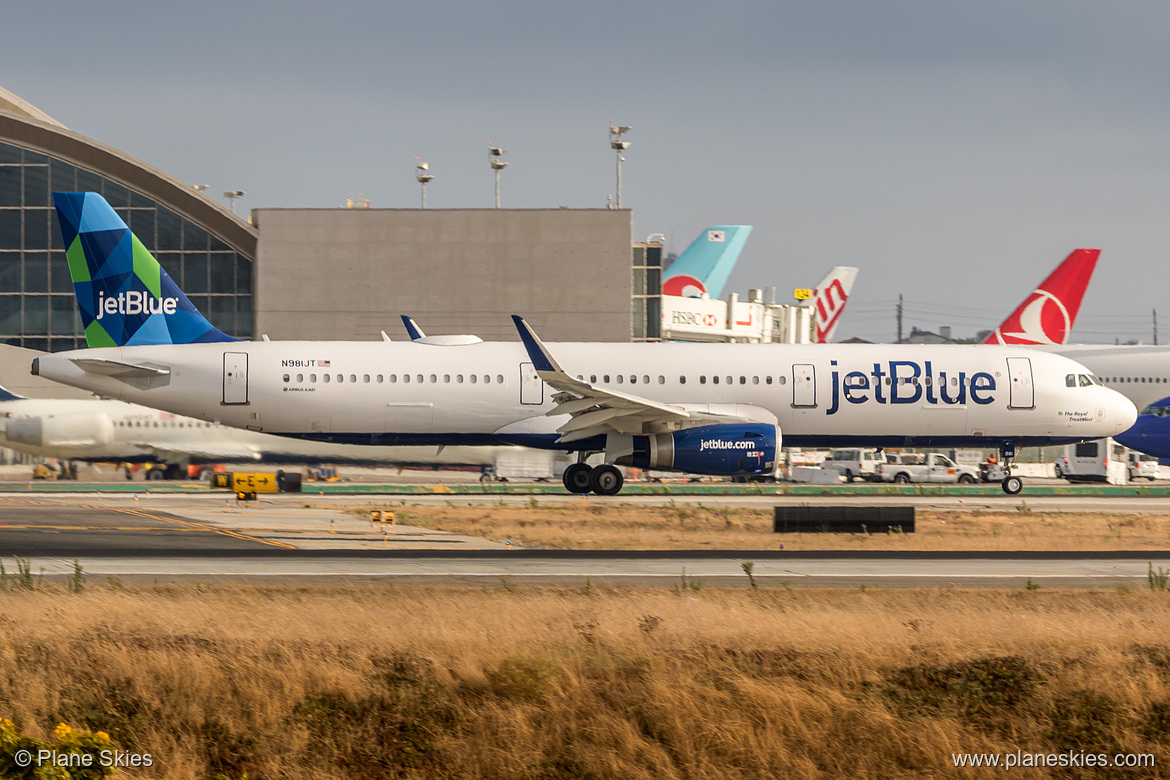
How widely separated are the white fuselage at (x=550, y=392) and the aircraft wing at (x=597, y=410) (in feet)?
2.41

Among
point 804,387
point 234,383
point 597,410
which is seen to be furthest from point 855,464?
point 234,383

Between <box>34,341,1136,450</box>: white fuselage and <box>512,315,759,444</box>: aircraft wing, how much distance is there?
73 centimetres

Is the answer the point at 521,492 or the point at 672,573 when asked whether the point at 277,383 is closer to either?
the point at 521,492

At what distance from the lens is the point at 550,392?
1339 inches

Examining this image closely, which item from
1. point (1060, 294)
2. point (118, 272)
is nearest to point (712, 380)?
point (118, 272)

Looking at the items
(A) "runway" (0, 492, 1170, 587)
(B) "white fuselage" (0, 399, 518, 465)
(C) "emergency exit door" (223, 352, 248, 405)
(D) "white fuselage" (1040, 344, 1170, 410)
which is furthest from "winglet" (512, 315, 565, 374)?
(D) "white fuselage" (1040, 344, 1170, 410)

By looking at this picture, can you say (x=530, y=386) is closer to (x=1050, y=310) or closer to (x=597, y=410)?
(x=597, y=410)

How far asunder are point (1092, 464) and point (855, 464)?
1162cm

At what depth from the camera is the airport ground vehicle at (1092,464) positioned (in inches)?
2281

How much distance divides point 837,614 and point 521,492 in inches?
911

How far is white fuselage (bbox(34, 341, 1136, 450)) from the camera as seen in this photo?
33.8 metres

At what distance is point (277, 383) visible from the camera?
33.8 meters

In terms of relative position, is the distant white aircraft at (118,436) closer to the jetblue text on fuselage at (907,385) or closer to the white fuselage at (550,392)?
the white fuselage at (550,392)

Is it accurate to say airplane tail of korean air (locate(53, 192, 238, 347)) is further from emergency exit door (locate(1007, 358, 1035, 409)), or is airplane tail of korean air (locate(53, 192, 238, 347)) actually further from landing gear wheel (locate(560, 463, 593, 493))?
emergency exit door (locate(1007, 358, 1035, 409))
